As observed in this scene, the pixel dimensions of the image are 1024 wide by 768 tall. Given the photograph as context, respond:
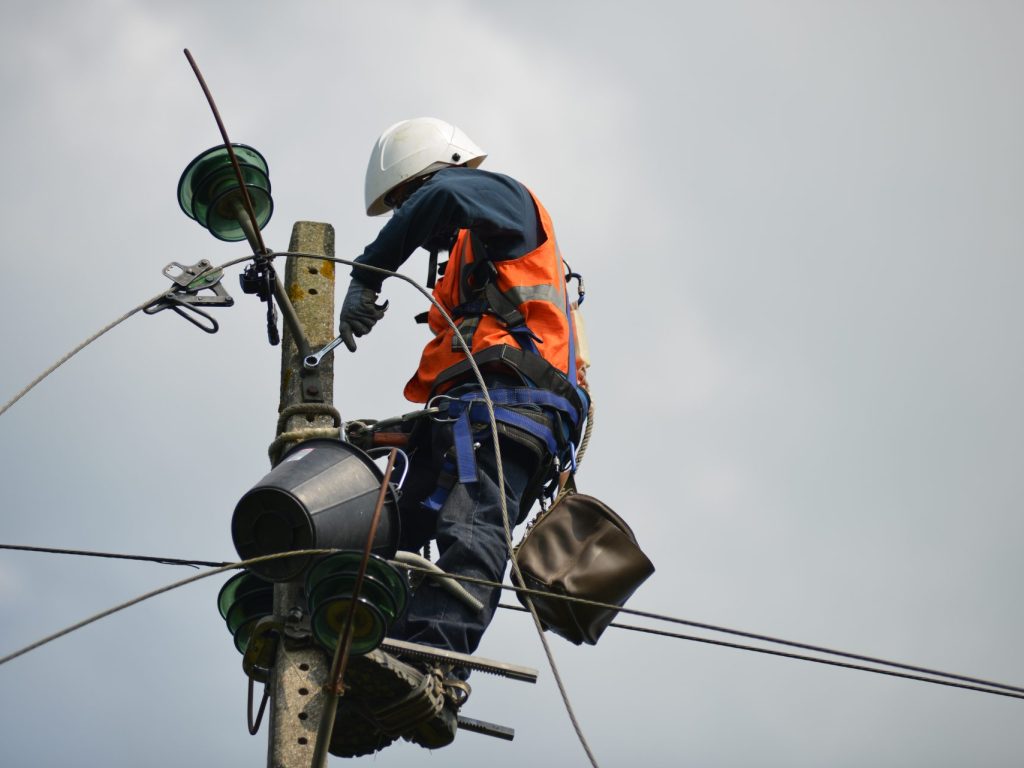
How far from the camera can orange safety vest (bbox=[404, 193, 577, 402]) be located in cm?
526

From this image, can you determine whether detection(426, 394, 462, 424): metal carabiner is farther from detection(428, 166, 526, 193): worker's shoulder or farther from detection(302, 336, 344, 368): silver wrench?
detection(428, 166, 526, 193): worker's shoulder

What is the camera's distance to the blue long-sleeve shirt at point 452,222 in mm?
5281

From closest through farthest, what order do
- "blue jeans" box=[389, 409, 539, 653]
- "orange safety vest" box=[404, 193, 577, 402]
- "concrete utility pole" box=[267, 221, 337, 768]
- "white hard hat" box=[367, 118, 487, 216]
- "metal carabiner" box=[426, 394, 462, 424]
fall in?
1. "concrete utility pole" box=[267, 221, 337, 768]
2. "blue jeans" box=[389, 409, 539, 653]
3. "metal carabiner" box=[426, 394, 462, 424]
4. "orange safety vest" box=[404, 193, 577, 402]
5. "white hard hat" box=[367, 118, 487, 216]

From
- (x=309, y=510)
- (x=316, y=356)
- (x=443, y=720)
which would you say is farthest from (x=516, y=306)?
(x=443, y=720)

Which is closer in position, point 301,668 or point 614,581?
point 301,668

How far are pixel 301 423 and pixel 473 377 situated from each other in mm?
640

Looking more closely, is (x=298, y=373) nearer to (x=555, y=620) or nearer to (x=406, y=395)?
(x=406, y=395)

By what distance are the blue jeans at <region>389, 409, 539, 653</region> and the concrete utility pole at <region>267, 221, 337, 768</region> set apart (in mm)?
285

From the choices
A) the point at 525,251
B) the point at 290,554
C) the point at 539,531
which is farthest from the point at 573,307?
the point at 290,554

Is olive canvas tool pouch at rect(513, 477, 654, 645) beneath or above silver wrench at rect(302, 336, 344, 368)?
beneath

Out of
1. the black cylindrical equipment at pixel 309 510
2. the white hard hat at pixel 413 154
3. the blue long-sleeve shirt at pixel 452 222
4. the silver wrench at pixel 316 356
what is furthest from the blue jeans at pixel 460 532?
the white hard hat at pixel 413 154

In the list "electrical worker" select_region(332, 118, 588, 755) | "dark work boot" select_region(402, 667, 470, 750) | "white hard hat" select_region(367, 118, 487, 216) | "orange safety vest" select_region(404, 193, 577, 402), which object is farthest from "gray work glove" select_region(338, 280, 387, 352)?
"dark work boot" select_region(402, 667, 470, 750)

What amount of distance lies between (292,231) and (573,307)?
1.06 metres

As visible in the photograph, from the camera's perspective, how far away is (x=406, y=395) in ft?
18.2
